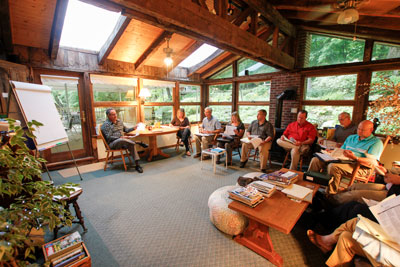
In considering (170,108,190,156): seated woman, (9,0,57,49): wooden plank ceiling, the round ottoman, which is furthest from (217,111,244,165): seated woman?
(9,0,57,49): wooden plank ceiling

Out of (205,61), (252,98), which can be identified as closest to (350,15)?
(252,98)

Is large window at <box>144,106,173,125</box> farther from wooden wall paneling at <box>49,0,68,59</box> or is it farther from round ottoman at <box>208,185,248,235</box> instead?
round ottoman at <box>208,185,248,235</box>

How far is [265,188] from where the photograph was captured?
199 centimetres

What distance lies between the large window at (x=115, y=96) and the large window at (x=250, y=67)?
3.13 meters

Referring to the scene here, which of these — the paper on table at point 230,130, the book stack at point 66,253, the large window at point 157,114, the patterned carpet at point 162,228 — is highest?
the large window at point 157,114

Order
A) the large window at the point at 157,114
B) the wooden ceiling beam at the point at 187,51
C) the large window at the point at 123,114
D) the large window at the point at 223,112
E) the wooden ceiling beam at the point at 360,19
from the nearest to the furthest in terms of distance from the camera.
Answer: the wooden ceiling beam at the point at 360,19 → the large window at the point at 123,114 → the wooden ceiling beam at the point at 187,51 → the large window at the point at 157,114 → the large window at the point at 223,112

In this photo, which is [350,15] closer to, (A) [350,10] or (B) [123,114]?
(A) [350,10]

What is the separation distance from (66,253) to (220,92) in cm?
569

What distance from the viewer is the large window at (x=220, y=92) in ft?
20.0

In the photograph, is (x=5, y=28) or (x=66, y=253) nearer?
(x=66, y=253)

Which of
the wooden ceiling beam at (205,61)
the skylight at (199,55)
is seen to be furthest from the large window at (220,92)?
the skylight at (199,55)

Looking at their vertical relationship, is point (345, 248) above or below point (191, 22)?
below

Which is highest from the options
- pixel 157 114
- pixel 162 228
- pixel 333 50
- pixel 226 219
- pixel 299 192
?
pixel 333 50

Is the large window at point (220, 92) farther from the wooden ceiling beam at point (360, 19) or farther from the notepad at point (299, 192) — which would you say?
the notepad at point (299, 192)
